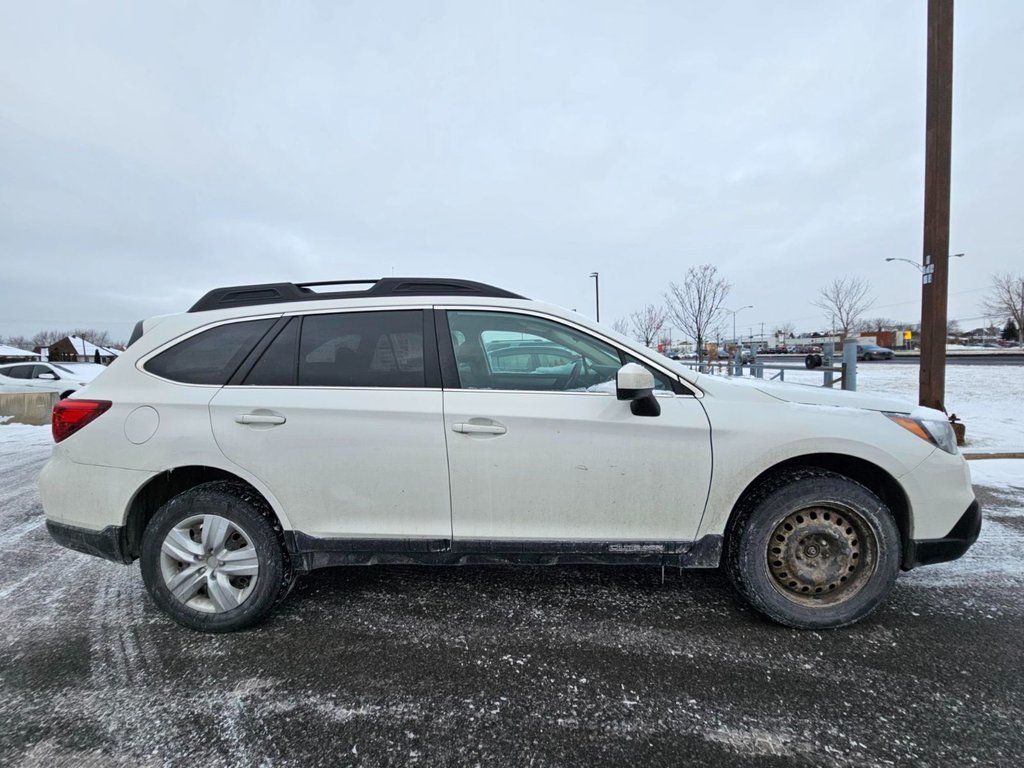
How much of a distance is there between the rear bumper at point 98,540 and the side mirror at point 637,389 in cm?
273

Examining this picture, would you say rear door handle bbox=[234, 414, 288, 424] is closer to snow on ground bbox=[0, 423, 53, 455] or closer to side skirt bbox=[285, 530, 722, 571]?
side skirt bbox=[285, 530, 722, 571]

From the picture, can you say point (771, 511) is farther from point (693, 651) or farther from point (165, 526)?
point (165, 526)

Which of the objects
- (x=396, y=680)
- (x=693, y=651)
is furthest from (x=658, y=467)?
(x=396, y=680)

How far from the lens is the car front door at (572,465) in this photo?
2.58m

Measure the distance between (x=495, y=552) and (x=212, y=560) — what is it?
58.2 inches

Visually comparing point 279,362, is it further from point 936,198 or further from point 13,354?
point 13,354

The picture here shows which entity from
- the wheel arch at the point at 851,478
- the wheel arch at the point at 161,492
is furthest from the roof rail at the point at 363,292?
the wheel arch at the point at 851,478

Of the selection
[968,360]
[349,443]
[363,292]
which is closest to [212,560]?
[349,443]

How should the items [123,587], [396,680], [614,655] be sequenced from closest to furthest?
1. [396,680]
2. [614,655]
3. [123,587]

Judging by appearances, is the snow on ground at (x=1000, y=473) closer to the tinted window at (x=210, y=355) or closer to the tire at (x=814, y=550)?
the tire at (x=814, y=550)

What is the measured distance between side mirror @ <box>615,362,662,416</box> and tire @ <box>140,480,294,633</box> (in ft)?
6.44

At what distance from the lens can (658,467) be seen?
2586 mm

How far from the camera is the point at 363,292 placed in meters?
2.96

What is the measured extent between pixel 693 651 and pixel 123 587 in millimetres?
3451
